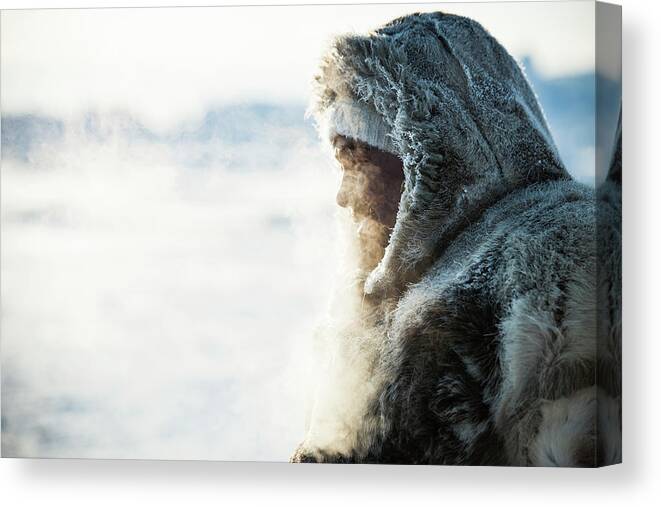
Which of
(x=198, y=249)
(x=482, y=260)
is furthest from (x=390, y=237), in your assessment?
(x=198, y=249)

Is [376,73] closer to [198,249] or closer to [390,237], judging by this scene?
[390,237]

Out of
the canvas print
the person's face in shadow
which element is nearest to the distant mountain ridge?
the canvas print

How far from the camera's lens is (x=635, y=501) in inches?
212

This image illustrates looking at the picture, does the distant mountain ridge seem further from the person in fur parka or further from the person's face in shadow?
the person's face in shadow

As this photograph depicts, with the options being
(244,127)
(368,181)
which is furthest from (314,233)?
(244,127)

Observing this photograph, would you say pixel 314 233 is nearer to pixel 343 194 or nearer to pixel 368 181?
pixel 343 194

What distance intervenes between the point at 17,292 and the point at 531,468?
2.31m

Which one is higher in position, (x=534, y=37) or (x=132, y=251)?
(x=534, y=37)

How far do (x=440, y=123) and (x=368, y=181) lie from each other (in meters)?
0.39

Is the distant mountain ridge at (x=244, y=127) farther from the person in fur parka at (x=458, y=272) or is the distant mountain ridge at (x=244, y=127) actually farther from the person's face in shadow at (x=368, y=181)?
the person's face in shadow at (x=368, y=181)

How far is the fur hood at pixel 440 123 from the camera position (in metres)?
5.34

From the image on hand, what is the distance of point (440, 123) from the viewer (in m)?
5.35

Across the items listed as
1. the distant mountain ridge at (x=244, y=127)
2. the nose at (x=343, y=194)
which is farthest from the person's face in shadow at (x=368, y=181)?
the distant mountain ridge at (x=244, y=127)

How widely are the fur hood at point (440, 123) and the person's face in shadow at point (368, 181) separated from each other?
39mm
